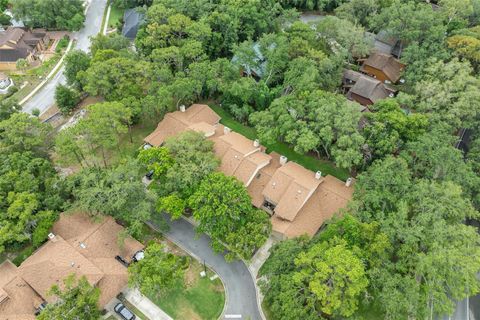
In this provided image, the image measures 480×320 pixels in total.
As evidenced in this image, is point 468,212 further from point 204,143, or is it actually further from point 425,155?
point 204,143

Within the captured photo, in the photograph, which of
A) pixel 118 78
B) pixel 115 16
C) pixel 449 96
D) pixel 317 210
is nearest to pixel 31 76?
pixel 115 16

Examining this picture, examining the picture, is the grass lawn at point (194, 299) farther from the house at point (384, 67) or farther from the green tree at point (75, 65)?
the house at point (384, 67)

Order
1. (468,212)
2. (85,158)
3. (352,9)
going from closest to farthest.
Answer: (468,212), (85,158), (352,9)

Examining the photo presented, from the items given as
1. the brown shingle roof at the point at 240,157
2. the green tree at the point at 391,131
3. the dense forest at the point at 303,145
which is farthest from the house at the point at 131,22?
the green tree at the point at 391,131

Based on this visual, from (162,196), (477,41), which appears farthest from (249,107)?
(477,41)

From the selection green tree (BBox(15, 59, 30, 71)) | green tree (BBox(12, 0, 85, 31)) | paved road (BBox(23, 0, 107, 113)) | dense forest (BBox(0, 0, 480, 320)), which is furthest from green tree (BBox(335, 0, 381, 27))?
green tree (BBox(15, 59, 30, 71))
